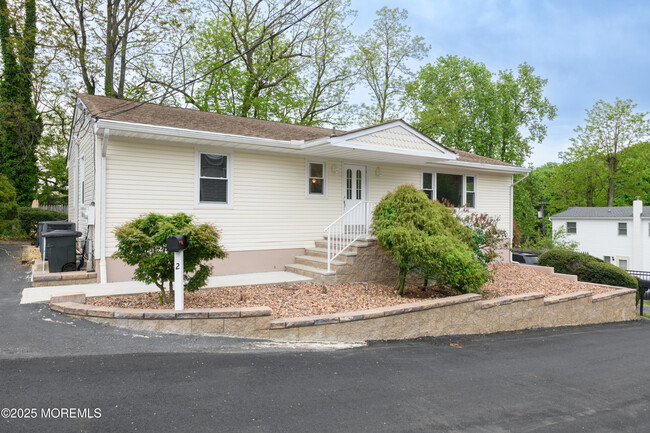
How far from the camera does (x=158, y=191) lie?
8.74 meters

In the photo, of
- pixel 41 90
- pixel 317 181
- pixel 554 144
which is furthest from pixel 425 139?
pixel 554 144

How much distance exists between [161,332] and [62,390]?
68.0 inches

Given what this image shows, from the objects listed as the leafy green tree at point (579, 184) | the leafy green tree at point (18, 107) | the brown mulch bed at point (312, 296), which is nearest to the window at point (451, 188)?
the brown mulch bed at point (312, 296)

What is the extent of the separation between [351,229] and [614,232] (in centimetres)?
2575

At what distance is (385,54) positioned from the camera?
86.0ft

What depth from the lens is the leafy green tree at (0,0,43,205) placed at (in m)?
18.0

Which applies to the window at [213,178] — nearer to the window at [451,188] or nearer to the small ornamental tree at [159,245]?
the small ornamental tree at [159,245]

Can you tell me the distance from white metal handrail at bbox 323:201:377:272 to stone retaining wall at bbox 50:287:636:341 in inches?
118

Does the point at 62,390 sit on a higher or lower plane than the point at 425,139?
lower

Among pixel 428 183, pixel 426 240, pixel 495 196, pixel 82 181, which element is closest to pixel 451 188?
pixel 428 183

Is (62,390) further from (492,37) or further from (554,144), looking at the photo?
(554,144)

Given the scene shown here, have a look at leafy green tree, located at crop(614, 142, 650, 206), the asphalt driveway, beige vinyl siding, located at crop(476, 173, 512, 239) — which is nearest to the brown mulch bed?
the asphalt driveway

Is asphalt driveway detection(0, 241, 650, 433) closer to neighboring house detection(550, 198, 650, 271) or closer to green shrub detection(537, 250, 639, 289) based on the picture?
green shrub detection(537, 250, 639, 289)

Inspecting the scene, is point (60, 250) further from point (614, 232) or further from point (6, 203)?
point (614, 232)
